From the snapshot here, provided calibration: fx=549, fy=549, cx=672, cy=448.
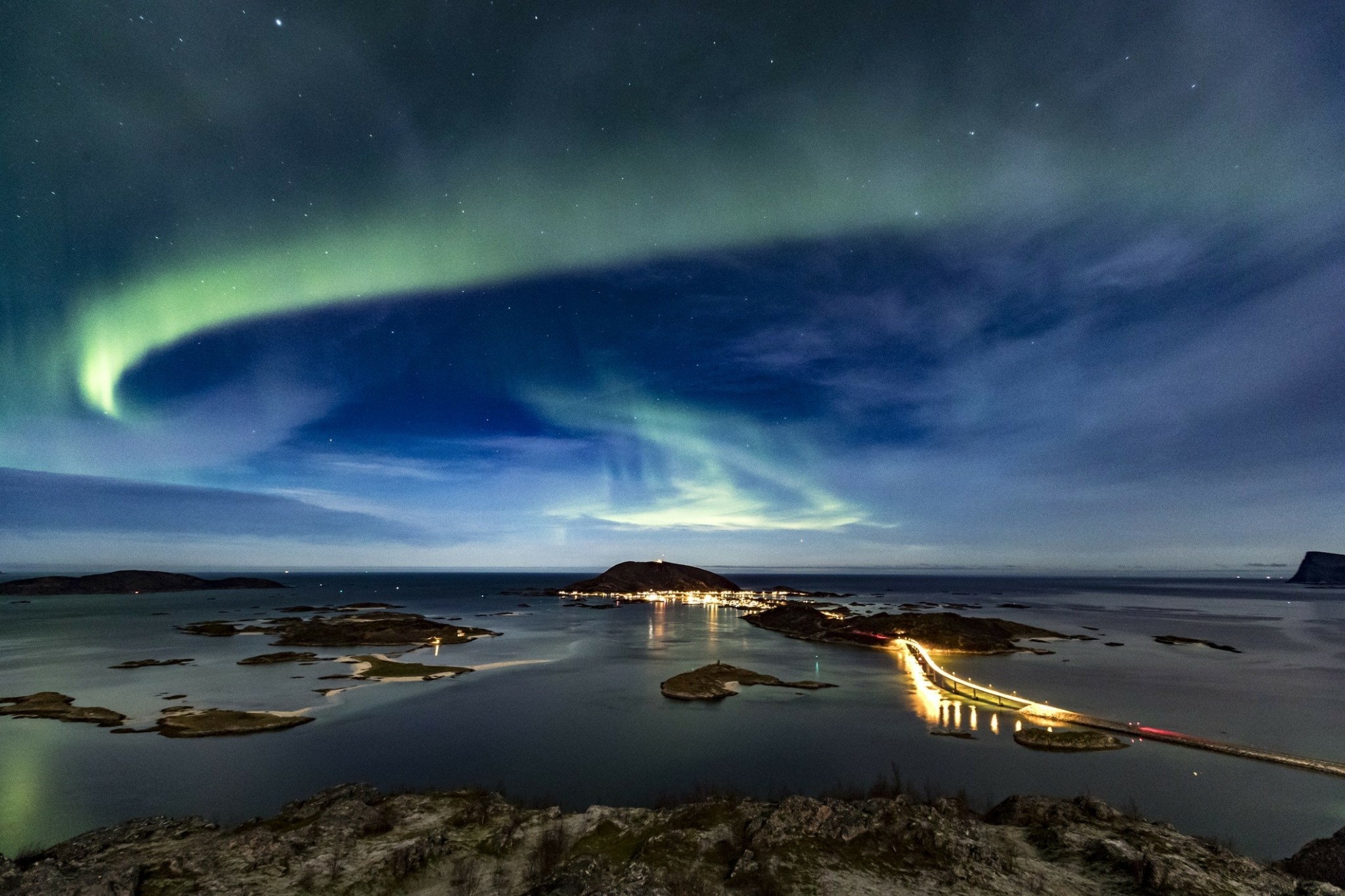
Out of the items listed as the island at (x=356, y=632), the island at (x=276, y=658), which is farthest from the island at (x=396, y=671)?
the island at (x=356, y=632)

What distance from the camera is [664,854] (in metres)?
21.3

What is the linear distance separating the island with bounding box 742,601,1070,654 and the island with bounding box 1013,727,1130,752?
46502 mm

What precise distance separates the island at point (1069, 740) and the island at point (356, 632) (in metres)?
84.4

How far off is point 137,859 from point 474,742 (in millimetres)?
24202

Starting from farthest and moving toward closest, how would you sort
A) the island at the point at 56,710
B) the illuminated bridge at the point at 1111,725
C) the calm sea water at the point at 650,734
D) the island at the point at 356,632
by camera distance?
the island at the point at 356,632 < the island at the point at 56,710 < the illuminated bridge at the point at 1111,725 < the calm sea water at the point at 650,734

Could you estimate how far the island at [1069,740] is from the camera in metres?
41.6

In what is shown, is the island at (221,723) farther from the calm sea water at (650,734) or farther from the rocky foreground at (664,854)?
the rocky foreground at (664,854)

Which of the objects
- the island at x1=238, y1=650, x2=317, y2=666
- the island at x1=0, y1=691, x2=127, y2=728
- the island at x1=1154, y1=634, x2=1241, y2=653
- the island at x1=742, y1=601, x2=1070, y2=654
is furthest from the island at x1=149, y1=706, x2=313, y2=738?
the island at x1=1154, y1=634, x2=1241, y2=653

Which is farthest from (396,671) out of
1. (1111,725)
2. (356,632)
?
(1111,725)

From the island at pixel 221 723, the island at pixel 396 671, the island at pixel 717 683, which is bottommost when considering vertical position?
the island at pixel 396 671

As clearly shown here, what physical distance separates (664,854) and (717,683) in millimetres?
42187

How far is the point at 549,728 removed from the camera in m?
47.5

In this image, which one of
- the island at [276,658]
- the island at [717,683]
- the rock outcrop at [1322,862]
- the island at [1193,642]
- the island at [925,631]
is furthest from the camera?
the island at [1193,642]

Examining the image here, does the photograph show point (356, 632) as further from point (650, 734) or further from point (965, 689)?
point (965, 689)
